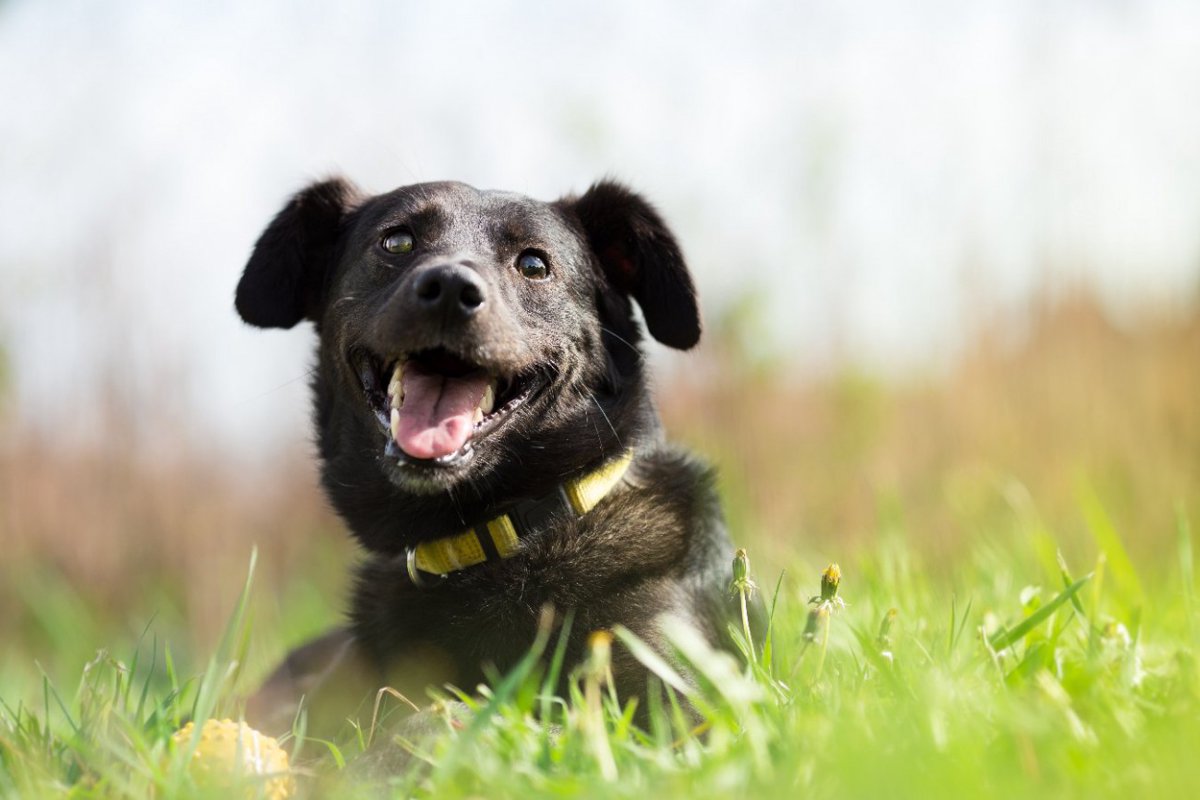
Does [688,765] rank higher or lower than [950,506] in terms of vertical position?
higher

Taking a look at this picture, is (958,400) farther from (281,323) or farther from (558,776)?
(558,776)

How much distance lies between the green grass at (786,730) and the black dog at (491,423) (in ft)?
0.71

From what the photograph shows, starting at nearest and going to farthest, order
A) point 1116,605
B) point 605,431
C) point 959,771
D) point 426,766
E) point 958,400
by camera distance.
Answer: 1. point 959,771
2. point 426,766
3. point 605,431
4. point 1116,605
5. point 958,400

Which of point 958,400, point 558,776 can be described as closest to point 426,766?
point 558,776

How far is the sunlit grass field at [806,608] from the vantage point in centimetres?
181

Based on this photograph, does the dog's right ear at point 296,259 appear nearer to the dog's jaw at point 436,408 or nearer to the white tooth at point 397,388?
the dog's jaw at point 436,408

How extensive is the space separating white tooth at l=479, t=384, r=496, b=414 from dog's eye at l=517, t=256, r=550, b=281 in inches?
14.7

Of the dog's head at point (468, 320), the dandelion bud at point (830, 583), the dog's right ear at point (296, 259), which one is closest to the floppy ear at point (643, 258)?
the dog's head at point (468, 320)

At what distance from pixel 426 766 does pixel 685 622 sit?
32.9 inches

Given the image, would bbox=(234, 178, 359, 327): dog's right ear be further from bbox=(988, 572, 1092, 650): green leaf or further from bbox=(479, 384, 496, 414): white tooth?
bbox=(988, 572, 1092, 650): green leaf

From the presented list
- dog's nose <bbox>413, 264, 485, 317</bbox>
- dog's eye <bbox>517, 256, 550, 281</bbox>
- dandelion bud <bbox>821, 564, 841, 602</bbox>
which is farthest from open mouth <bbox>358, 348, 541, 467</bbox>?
dandelion bud <bbox>821, 564, 841, 602</bbox>

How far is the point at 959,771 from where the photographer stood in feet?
5.26

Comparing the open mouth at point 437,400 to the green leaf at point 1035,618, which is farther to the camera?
the open mouth at point 437,400

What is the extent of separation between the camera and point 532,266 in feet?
10.4
